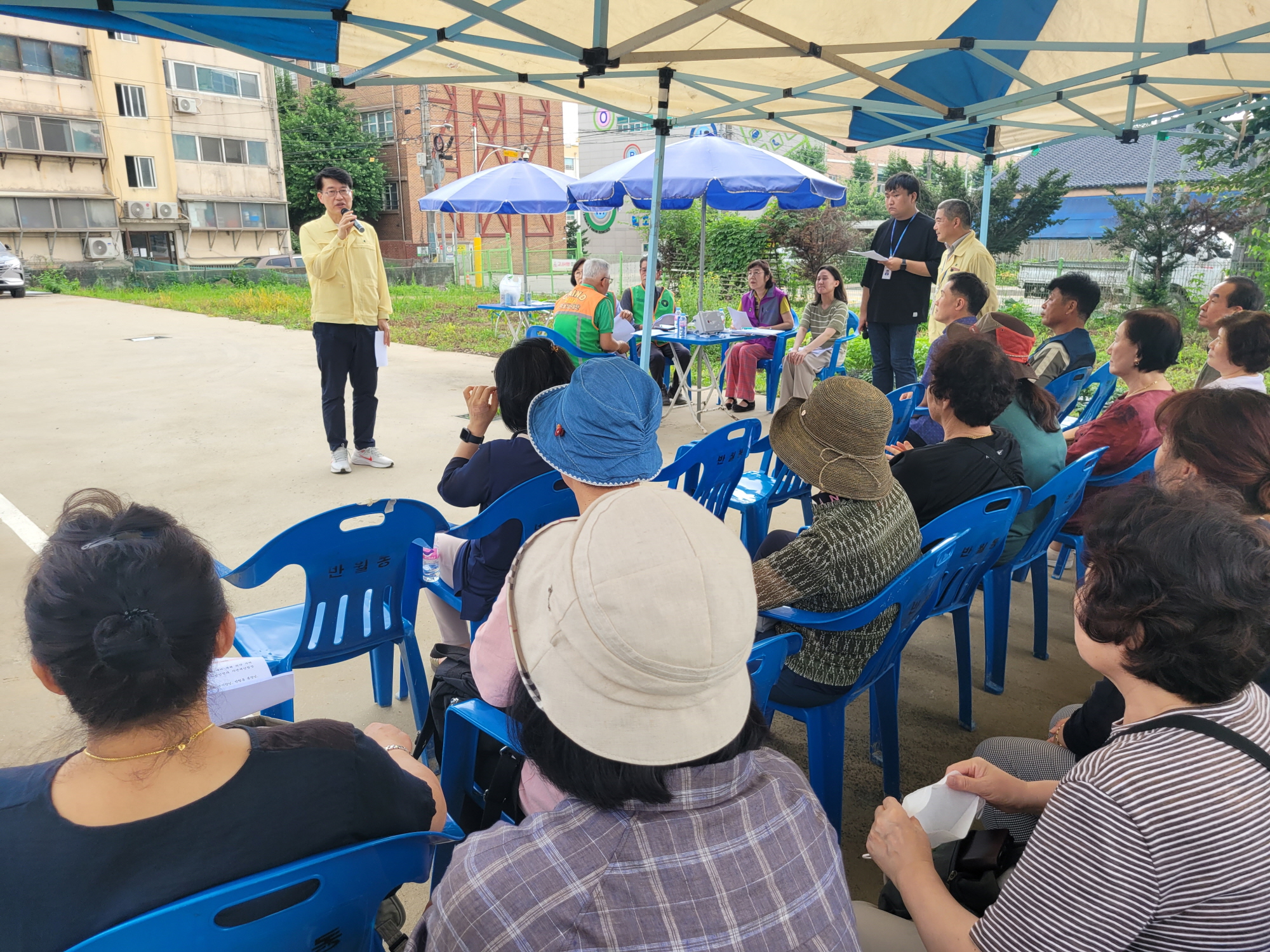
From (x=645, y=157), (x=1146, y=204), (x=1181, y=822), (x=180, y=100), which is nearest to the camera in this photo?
(x=1181, y=822)

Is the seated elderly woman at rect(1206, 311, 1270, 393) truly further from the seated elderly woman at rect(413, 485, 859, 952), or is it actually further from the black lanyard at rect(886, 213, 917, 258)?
the seated elderly woman at rect(413, 485, 859, 952)

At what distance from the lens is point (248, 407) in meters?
7.43

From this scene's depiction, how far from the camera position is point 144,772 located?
1048 mm

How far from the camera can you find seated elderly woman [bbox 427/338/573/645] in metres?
2.45

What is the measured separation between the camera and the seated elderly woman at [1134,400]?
128 inches

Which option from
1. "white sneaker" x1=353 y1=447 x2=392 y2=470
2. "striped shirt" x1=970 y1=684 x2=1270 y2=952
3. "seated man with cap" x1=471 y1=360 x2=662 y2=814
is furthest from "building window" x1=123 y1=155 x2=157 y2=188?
"striped shirt" x1=970 y1=684 x2=1270 y2=952

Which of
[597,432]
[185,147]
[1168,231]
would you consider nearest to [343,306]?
[597,432]

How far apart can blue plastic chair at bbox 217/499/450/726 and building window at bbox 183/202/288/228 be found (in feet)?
105

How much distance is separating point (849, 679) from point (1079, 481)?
57.0 inches

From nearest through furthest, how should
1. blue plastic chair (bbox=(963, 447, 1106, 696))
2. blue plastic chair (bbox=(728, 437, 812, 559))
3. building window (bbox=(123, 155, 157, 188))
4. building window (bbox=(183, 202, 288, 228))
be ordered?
blue plastic chair (bbox=(963, 447, 1106, 696)) → blue plastic chair (bbox=(728, 437, 812, 559)) → building window (bbox=(123, 155, 157, 188)) → building window (bbox=(183, 202, 288, 228))

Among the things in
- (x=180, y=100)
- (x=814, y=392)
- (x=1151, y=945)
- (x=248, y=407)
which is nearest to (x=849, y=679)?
(x=814, y=392)

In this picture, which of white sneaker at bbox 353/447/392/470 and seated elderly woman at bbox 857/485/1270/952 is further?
white sneaker at bbox 353/447/392/470

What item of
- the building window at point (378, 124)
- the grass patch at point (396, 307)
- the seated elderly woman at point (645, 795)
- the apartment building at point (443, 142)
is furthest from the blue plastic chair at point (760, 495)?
the building window at point (378, 124)

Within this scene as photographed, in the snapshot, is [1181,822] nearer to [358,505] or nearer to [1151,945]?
[1151,945]
